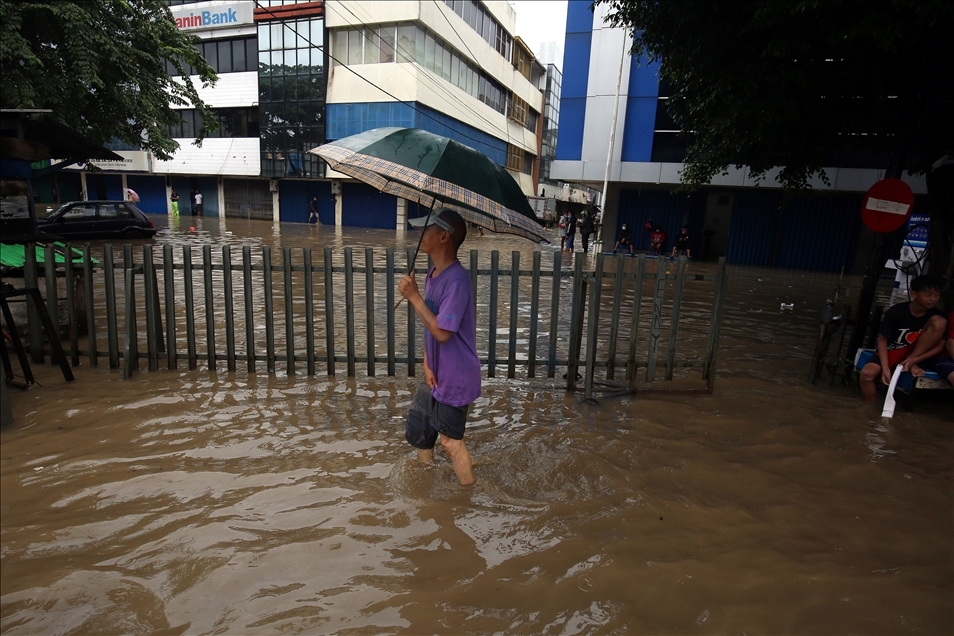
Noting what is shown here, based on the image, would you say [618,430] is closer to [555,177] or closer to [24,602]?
[24,602]

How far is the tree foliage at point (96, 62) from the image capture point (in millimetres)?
12086

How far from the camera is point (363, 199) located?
115ft

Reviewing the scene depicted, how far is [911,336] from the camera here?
5.46 metres

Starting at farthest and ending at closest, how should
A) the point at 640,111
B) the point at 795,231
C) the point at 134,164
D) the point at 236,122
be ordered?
1. the point at 134,164
2. the point at 236,122
3. the point at 795,231
4. the point at 640,111

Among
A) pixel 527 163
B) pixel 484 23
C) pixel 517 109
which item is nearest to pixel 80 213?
pixel 484 23

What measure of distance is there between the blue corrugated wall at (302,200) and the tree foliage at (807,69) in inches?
1134

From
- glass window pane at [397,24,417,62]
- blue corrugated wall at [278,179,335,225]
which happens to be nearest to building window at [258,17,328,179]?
blue corrugated wall at [278,179,335,225]

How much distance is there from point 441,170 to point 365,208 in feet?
109

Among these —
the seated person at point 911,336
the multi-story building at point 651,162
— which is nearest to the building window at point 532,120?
the multi-story building at point 651,162

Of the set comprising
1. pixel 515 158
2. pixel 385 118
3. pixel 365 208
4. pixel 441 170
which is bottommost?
pixel 441 170

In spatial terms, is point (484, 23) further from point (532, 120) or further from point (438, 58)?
point (532, 120)

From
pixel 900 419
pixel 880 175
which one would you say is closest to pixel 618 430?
pixel 900 419

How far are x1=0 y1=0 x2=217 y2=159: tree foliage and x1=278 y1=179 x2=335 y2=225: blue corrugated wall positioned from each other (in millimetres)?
18111

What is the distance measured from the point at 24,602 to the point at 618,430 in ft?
12.6
